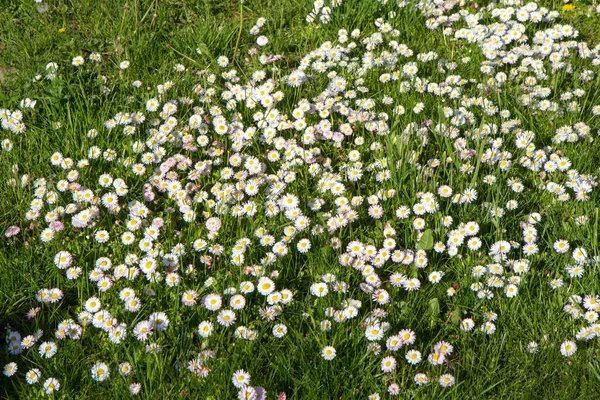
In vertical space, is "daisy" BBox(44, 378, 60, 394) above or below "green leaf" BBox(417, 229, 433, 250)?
below

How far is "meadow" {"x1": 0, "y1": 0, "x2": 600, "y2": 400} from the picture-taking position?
2.89m

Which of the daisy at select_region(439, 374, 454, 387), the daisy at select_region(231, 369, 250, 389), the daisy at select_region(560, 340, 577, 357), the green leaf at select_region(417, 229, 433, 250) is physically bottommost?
the daisy at select_region(439, 374, 454, 387)

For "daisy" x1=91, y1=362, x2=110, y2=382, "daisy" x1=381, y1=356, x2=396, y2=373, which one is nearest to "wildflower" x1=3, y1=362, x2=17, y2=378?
"daisy" x1=91, y1=362, x2=110, y2=382

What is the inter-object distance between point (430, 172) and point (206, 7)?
206 centimetres

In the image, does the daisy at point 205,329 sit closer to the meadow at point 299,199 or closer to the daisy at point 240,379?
the meadow at point 299,199

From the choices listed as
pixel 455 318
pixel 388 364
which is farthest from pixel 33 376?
pixel 455 318

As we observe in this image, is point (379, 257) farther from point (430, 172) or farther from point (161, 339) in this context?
point (161, 339)

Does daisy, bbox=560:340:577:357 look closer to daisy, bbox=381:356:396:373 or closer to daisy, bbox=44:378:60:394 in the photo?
daisy, bbox=381:356:396:373

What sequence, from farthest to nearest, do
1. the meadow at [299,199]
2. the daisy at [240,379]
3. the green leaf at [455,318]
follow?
the green leaf at [455,318], the meadow at [299,199], the daisy at [240,379]

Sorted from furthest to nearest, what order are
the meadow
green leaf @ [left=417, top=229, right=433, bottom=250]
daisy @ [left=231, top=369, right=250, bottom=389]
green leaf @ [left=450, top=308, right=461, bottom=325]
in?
green leaf @ [left=417, top=229, right=433, bottom=250] → green leaf @ [left=450, top=308, right=461, bottom=325] → the meadow → daisy @ [left=231, top=369, right=250, bottom=389]

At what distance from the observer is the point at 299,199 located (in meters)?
3.58

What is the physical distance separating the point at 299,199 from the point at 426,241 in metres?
0.69

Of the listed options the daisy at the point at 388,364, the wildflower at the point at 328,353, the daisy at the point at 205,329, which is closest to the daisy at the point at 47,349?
the daisy at the point at 205,329

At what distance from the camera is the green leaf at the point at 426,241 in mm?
3266
